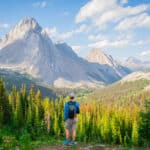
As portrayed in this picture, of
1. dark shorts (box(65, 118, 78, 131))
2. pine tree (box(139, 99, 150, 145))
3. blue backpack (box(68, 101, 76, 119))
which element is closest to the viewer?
blue backpack (box(68, 101, 76, 119))

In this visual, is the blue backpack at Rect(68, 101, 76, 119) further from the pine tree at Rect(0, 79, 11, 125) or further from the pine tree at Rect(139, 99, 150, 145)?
the pine tree at Rect(0, 79, 11, 125)

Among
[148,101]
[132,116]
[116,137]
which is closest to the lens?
[148,101]

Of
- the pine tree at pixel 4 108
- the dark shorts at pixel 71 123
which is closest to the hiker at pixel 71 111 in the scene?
the dark shorts at pixel 71 123

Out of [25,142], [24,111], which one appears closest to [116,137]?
[24,111]

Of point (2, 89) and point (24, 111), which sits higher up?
point (2, 89)

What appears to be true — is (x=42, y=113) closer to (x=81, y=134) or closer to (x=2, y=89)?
(x=81, y=134)

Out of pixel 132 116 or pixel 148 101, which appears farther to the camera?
pixel 132 116

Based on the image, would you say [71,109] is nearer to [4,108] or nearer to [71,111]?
[71,111]

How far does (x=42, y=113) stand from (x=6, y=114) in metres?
18.0

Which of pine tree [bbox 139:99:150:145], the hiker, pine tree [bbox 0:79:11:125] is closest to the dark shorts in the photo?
the hiker

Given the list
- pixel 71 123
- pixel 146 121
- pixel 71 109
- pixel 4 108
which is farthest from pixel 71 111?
Answer: pixel 4 108

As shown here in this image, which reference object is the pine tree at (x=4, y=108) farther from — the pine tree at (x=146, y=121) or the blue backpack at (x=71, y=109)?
the blue backpack at (x=71, y=109)

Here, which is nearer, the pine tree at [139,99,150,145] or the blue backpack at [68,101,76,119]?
the blue backpack at [68,101,76,119]

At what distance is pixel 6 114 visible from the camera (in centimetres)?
8456
